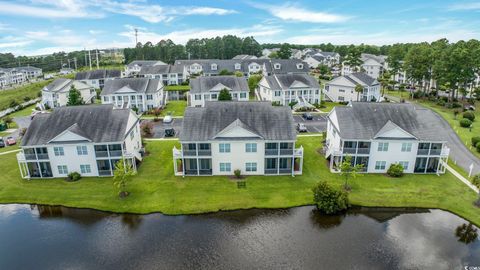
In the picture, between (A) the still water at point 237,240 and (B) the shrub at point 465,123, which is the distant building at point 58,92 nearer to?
(A) the still water at point 237,240

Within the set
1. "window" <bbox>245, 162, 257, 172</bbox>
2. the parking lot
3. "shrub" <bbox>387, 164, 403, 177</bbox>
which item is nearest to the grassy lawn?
the parking lot

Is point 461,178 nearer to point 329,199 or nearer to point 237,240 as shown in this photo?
point 329,199

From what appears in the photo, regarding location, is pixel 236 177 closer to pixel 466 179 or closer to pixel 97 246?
pixel 97 246

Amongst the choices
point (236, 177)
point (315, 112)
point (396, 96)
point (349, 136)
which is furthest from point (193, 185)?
point (396, 96)

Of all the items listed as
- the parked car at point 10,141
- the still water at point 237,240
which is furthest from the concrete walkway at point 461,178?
the parked car at point 10,141

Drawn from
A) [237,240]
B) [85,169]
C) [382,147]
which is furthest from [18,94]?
[382,147]

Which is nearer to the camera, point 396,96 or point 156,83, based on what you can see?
point 156,83
